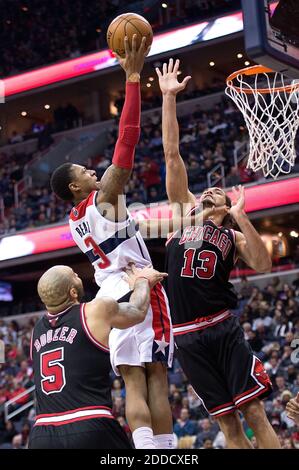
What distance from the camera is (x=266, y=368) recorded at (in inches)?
555

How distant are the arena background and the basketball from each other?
6959 millimetres

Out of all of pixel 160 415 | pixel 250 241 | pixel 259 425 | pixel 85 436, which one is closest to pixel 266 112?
pixel 250 241

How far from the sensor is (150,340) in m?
5.85

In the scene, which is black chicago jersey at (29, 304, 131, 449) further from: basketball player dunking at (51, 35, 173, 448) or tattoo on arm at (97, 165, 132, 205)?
tattoo on arm at (97, 165, 132, 205)

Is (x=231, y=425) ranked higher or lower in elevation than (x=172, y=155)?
lower

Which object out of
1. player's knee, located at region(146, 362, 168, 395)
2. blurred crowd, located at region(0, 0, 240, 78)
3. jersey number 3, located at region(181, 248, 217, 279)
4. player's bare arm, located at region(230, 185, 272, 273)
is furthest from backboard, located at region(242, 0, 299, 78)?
blurred crowd, located at region(0, 0, 240, 78)

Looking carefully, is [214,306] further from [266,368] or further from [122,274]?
[266,368]

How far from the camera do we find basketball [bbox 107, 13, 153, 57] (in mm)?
6055

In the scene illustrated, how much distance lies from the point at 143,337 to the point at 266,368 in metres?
8.60

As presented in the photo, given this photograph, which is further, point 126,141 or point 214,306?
point 214,306

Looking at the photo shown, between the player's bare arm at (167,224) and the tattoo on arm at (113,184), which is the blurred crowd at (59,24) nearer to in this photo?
the player's bare arm at (167,224)

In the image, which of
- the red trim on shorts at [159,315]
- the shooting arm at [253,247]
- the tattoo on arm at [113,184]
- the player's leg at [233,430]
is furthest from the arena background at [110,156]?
the tattoo on arm at [113,184]

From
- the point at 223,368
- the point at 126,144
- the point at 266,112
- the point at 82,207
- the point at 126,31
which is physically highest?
the point at 266,112
